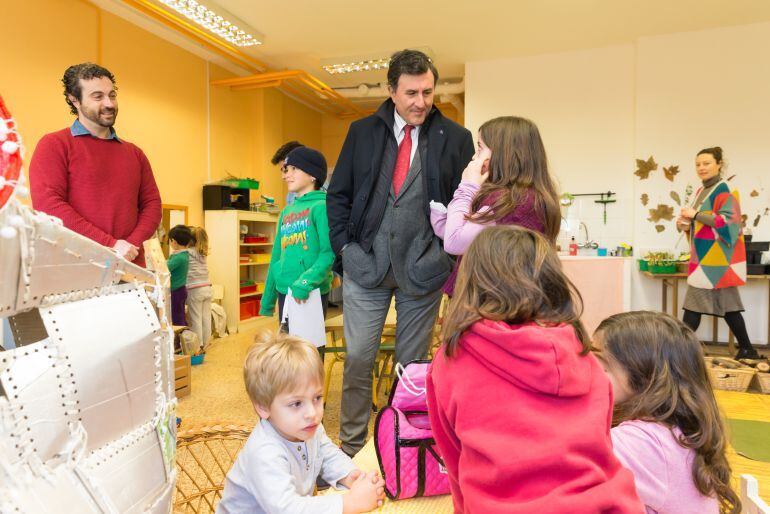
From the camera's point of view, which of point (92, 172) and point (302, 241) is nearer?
point (92, 172)

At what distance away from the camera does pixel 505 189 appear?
156cm

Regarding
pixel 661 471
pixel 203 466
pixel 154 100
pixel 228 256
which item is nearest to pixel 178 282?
pixel 228 256

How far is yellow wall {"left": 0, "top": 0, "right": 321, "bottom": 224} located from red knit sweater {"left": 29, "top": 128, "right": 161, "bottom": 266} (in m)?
1.97

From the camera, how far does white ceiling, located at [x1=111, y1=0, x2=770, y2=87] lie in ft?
15.1

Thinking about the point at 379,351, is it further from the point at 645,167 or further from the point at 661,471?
the point at 645,167

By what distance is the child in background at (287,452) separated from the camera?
3.58 ft

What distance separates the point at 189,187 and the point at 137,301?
5196mm

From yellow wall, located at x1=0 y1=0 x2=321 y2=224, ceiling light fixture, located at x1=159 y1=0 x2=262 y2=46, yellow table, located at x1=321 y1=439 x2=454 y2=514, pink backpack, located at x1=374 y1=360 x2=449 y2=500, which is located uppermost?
ceiling light fixture, located at x1=159 y1=0 x2=262 y2=46

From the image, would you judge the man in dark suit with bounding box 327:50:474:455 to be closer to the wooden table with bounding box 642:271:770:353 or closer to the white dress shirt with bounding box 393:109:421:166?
the white dress shirt with bounding box 393:109:421:166

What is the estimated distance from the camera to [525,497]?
82 cm

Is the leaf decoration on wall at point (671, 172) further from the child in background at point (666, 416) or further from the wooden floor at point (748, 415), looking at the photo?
the child in background at point (666, 416)

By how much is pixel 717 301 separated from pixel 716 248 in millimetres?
411

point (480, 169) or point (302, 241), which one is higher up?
point (480, 169)

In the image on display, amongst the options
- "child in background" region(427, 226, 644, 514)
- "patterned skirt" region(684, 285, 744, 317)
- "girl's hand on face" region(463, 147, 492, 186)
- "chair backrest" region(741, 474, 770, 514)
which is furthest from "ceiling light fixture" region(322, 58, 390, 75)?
"chair backrest" region(741, 474, 770, 514)
